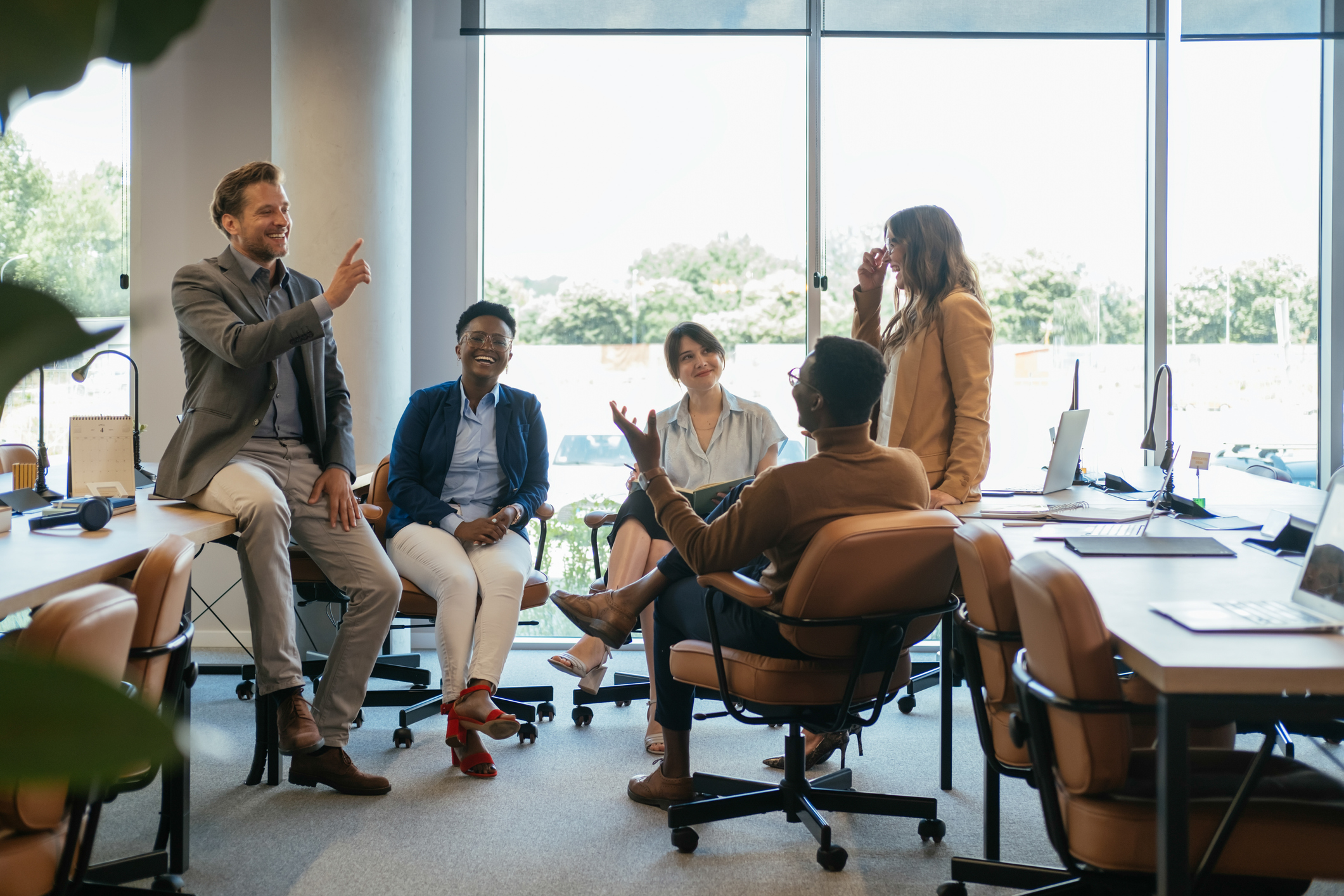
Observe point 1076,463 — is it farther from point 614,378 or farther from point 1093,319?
point 614,378

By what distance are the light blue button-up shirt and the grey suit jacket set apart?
0.67 meters

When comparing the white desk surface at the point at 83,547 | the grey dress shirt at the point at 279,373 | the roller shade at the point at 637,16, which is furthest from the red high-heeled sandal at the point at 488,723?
the roller shade at the point at 637,16

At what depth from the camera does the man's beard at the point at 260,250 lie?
9.80 ft

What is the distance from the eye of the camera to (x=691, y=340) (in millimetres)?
4031

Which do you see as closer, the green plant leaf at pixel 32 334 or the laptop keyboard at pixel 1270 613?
the green plant leaf at pixel 32 334

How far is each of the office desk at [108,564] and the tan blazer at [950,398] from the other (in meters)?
1.99

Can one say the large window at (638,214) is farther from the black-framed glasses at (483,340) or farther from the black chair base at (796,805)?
the black chair base at (796,805)

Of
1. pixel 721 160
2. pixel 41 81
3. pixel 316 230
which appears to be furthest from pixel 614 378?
pixel 41 81

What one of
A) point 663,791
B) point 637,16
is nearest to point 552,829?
point 663,791

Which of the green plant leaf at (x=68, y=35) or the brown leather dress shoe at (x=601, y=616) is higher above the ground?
the green plant leaf at (x=68, y=35)

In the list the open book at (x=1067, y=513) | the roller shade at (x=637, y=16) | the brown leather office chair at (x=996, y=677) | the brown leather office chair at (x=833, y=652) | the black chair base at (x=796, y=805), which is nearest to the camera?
the brown leather office chair at (x=996, y=677)

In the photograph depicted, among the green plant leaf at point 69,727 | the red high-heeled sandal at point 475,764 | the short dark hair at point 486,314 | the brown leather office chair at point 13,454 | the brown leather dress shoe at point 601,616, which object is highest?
the short dark hair at point 486,314

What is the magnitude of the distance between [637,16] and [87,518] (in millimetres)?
3443

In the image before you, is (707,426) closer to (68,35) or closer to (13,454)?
(13,454)
